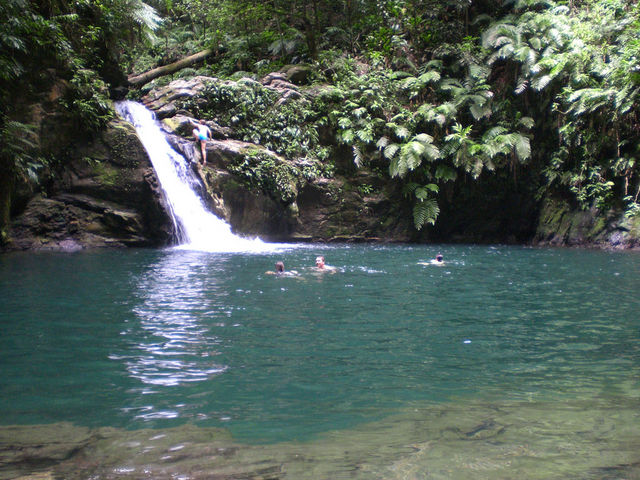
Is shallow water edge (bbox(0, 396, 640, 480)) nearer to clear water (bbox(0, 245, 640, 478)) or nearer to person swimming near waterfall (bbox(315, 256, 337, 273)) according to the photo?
clear water (bbox(0, 245, 640, 478))

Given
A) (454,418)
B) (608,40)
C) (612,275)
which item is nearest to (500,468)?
(454,418)

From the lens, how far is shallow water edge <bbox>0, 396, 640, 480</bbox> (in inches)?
107

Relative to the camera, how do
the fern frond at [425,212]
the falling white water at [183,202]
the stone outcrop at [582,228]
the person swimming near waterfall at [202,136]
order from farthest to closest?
1. the fern frond at [425,212]
2. the stone outcrop at [582,228]
3. the person swimming near waterfall at [202,136]
4. the falling white water at [183,202]

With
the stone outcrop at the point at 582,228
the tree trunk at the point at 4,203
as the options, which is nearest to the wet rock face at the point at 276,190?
the tree trunk at the point at 4,203

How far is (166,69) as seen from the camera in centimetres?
2492

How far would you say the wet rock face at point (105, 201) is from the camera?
1558 cm

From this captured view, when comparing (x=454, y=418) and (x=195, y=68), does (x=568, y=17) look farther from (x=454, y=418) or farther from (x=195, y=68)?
(x=454, y=418)

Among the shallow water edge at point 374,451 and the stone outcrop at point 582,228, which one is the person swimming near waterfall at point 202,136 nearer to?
the stone outcrop at point 582,228

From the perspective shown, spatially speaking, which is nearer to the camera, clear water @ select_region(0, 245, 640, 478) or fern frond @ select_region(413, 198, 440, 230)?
clear water @ select_region(0, 245, 640, 478)

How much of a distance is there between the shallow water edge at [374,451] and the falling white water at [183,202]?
13.2 m

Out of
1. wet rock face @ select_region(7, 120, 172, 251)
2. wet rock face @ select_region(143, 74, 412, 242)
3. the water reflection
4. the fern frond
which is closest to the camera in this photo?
the water reflection

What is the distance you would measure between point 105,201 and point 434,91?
1425 centimetres

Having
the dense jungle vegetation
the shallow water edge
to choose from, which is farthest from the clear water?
the dense jungle vegetation

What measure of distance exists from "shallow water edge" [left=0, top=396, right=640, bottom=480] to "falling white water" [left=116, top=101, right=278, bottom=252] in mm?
13234
